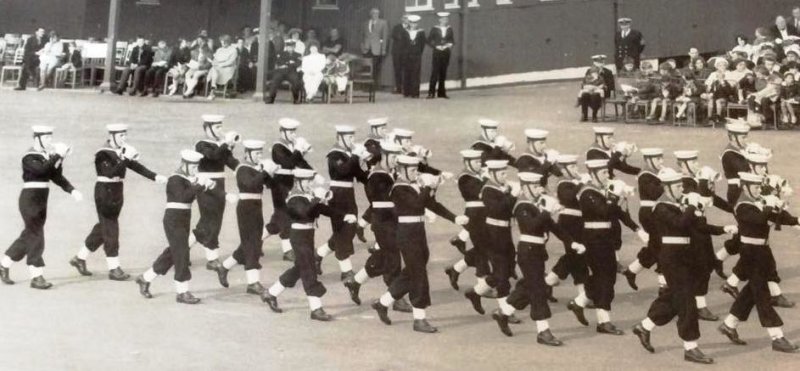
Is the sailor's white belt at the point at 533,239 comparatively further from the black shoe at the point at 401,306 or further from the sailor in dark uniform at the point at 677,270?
the black shoe at the point at 401,306

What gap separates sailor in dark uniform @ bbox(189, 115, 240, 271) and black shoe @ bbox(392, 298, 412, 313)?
89.7 inches

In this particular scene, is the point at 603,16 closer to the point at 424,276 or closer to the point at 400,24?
the point at 400,24

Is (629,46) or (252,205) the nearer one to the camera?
(252,205)

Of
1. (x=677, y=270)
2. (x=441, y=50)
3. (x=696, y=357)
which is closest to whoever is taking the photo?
(x=696, y=357)

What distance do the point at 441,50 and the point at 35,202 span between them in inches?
658

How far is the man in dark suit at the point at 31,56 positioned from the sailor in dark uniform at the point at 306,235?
19727 mm

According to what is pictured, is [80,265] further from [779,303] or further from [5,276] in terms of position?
[779,303]

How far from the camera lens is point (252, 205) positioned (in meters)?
11.1

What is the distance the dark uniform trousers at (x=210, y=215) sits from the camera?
1159 centimetres

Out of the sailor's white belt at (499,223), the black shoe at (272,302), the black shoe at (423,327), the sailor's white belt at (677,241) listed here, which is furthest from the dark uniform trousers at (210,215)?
the sailor's white belt at (677,241)

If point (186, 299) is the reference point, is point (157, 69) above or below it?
above

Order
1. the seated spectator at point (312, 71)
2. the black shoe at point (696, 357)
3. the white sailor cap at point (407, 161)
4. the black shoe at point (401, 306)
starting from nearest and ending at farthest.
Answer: the black shoe at point (696, 357) < the white sailor cap at point (407, 161) < the black shoe at point (401, 306) < the seated spectator at point (312, 71)

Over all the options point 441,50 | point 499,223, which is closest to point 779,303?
point 499,223

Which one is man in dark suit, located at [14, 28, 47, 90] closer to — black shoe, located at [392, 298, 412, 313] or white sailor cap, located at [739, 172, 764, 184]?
black shoe, located at [392, 298, 412, 313]
